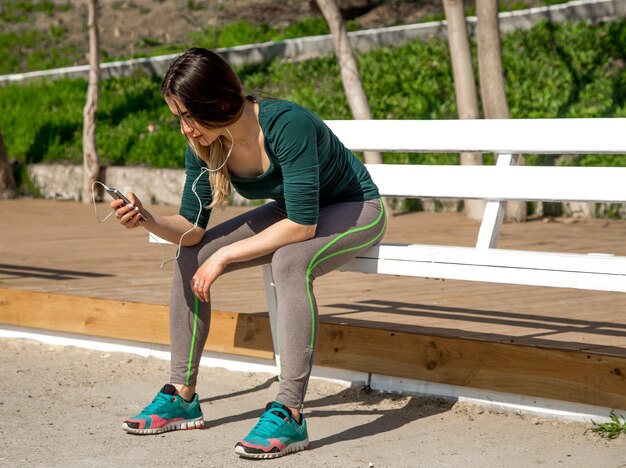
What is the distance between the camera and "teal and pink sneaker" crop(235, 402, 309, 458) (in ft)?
12.1

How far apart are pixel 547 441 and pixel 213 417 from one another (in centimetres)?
121

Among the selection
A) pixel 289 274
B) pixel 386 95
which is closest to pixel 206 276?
pixel 289 274

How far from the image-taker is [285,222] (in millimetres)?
3869

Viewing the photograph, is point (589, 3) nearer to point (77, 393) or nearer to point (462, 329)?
point (462, 329)

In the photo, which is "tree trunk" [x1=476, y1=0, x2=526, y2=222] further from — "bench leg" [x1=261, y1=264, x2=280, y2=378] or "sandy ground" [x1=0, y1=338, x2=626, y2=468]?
"bench leg" [x1=261, y1=264, x2=280, y2=378]

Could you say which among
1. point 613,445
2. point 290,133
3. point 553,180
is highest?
point 290,133

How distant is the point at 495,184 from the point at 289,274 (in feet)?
3.58

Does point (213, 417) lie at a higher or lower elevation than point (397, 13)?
lower

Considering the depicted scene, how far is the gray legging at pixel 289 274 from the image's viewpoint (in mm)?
3791

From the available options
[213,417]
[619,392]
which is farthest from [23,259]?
[619,392]

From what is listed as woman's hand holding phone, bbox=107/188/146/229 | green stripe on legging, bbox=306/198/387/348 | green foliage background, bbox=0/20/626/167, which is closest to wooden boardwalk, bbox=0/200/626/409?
green stripe on legging, bbox=306/198/387/348

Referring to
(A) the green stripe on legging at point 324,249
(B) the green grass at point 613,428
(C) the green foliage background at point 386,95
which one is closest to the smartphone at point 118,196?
(A) the green stripe on legging at point 324,249

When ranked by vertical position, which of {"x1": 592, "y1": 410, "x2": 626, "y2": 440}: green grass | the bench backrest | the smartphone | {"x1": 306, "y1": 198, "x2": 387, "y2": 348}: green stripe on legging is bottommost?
{"x1": 592, "y1": 410, "x2": 626, "y2": 440}: green grass

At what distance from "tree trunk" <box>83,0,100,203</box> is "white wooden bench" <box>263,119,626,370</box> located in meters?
8.61
